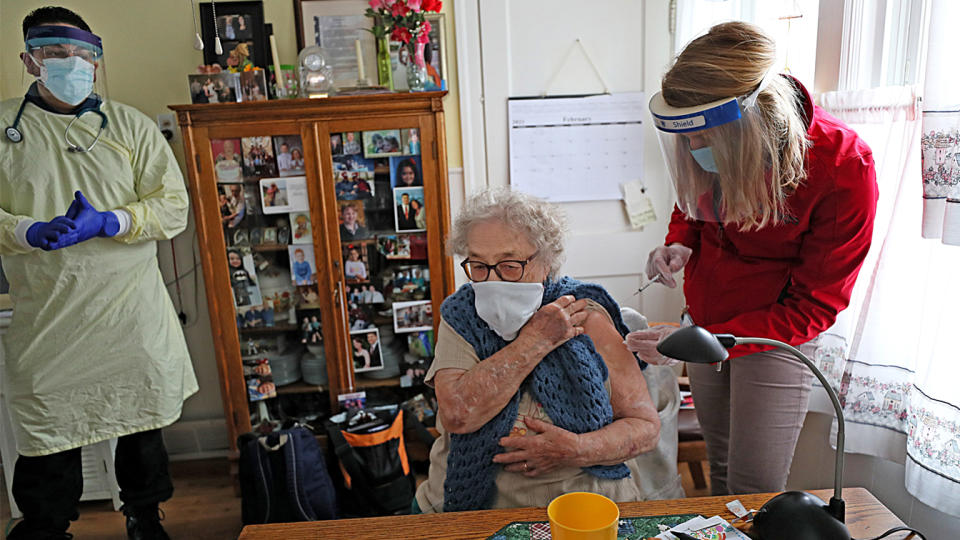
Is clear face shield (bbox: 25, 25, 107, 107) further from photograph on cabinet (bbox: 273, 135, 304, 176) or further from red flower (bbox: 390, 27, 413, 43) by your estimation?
red flower (bbox: 390, 27, 413, 43)

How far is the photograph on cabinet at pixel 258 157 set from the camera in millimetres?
2492

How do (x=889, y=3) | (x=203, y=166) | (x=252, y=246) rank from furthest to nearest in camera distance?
(x=252, y=246) → (x=203, y=166) → (x=889, y=3)

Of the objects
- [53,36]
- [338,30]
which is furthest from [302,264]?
[53,36]

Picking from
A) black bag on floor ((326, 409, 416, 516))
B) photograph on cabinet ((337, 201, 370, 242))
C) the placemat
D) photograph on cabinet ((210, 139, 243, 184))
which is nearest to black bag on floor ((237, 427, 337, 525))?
black bag on floor ((326, 409, 416, 516))

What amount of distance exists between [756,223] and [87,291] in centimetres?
208

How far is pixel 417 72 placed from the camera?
2.52 meters

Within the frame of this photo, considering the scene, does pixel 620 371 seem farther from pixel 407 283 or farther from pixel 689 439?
pixel 407 283

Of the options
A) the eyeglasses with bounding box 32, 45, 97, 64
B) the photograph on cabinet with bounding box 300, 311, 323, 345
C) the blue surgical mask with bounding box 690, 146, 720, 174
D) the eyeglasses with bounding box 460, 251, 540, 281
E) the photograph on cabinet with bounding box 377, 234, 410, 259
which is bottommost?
the photograph on cabinet with bounding box 300, 311, 323, 345

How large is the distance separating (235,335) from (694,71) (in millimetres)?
2172

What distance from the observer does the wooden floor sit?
2365mm

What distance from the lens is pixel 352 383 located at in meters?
2.68

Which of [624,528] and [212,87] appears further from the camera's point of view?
[212,87]

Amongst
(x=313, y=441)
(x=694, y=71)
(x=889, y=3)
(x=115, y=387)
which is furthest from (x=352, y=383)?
(x=889, y=3)

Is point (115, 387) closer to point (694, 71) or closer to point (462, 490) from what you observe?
point (462, 490)
